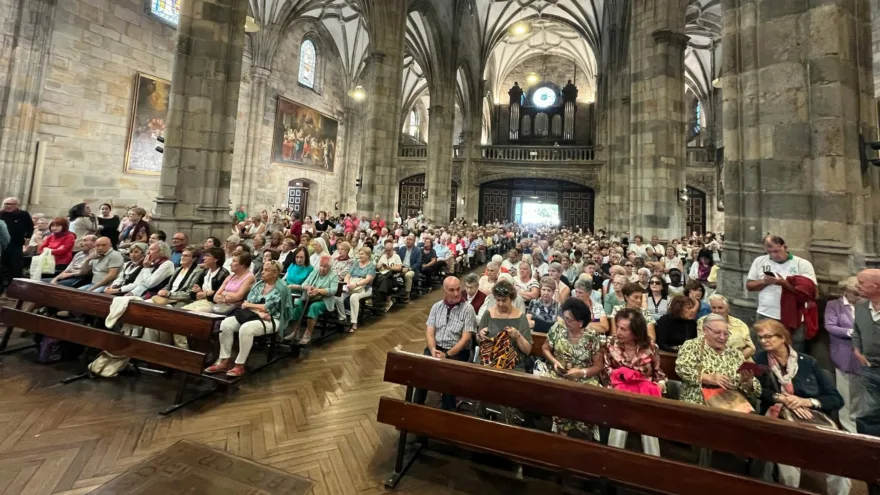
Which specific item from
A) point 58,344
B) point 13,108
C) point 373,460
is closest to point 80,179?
point 13,108

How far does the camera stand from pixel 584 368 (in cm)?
279

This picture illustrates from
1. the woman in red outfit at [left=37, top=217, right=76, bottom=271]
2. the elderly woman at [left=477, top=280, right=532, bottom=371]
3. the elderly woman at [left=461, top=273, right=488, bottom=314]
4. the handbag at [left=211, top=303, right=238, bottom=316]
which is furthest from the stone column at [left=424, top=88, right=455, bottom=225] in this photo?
the elderly woman at [left=477, top=280, right=532, bottom=371]

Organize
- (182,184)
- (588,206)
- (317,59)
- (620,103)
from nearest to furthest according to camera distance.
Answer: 1. (182,184)
2. (620,103)
3. (317,59)
4. (588,206)

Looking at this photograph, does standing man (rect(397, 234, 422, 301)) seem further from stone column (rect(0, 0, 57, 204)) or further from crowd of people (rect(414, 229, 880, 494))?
→ stone column (rect(0, 0, 57, 204))

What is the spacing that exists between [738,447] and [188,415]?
368cm

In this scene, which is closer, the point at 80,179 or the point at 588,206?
the point at 80,179

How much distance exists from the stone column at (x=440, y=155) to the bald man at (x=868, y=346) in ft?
50.0

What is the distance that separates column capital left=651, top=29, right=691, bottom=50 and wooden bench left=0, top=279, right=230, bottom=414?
11175mm

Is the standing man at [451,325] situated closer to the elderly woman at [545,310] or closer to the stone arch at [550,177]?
the elderly woman at [545,310]

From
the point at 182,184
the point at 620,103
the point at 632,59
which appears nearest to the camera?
the point at 182,184

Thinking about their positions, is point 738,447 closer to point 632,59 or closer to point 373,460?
point 373,460

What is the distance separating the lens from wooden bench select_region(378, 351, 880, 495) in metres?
1.73

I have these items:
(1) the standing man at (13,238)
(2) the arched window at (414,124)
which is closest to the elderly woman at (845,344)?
(1) the standing man at (13,238)

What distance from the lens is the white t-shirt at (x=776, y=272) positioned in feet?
11.7
